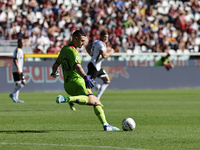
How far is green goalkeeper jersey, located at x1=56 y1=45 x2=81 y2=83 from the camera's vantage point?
8188 mm

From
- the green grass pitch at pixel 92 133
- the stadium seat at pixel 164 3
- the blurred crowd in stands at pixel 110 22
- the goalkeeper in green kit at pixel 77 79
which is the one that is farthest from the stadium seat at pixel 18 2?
the goalkeeper in green kit at pixel 77 79

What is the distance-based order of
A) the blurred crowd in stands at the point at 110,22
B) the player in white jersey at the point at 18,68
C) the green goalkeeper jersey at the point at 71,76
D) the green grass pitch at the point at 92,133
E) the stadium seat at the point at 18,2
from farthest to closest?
the stadium seat at the point at 18,2, the blurred crowd in stands at the point at 110,22, the player in white jersey at the point at 18,68, the green goalkeeper jersey at the point at 71,76, the green grass pitch at the point at 92,133

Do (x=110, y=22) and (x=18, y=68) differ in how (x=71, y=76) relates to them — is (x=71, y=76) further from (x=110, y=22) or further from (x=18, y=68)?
(x=110, y=22)

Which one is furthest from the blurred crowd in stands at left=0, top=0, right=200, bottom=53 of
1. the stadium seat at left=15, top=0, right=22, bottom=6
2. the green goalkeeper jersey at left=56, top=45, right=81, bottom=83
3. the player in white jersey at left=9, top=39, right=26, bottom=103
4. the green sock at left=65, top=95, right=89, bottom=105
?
the green sock at left=65, top=95, right=89, bottom=105

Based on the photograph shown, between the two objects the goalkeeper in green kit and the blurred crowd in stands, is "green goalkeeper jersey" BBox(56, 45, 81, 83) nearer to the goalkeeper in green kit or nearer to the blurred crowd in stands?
the goalkeeper in green kit

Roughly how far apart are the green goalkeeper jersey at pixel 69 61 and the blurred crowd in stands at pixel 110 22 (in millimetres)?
16888

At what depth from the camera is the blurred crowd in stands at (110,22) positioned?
84.4 ft

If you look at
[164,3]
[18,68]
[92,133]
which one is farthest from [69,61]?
[164,3]

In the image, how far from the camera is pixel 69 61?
830 centimetres

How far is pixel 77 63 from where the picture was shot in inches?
320

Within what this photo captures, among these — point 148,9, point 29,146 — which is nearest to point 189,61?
point 148,9

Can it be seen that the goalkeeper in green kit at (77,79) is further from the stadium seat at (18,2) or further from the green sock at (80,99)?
the stadium seat at (18,2)

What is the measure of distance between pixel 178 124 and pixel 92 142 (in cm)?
325

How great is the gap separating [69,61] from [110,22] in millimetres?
21406
